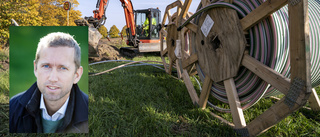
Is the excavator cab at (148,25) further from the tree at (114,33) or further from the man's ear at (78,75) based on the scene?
the tree at (114,33)

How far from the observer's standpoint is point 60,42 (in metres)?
1.69

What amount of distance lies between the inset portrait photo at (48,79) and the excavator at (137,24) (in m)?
7.79

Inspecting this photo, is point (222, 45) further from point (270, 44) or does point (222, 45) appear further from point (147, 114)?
point (147, 114)

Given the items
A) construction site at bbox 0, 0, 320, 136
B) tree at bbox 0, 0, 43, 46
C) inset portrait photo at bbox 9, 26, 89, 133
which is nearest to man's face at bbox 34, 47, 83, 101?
inset portrait photo at bbox 9, 26, 89, 133

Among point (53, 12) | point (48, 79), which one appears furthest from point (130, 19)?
point (53, 12)

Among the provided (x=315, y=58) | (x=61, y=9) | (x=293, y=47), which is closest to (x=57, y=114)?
(x=293, y=47)

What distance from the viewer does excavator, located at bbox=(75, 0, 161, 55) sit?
10047 mm

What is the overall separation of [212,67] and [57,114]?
1.85 meters

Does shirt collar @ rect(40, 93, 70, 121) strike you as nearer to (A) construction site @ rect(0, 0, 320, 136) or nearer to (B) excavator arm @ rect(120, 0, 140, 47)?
(A) construction site @ rect(0, 0, 320, 136)

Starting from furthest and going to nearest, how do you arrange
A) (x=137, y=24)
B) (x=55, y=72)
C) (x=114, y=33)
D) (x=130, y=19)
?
(x=114, y=33) < (x=137, y=24) < (x=130, y=19) < (x=55, y=72)

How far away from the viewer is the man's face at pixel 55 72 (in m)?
1.64

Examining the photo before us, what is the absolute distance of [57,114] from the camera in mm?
1733

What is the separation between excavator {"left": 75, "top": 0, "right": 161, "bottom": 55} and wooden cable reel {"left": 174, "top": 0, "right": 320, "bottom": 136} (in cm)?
686

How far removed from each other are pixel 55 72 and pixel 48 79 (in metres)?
0.10
